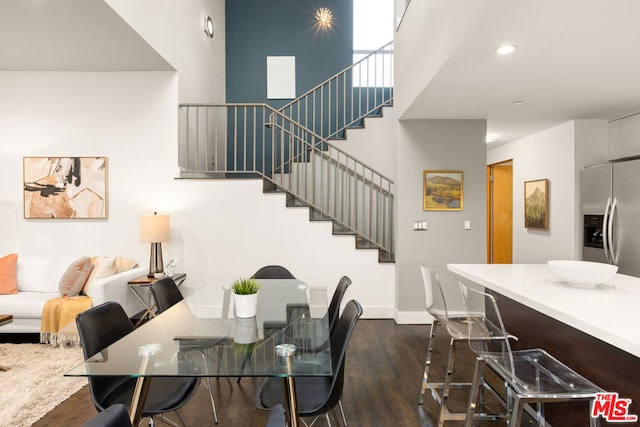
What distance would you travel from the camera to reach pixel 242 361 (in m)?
1.63

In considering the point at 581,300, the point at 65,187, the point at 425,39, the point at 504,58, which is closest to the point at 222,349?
the point at 581,300

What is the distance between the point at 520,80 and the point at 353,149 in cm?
290

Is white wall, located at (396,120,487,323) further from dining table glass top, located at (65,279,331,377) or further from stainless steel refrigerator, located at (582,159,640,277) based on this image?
dining table glass top, located at (65,279,331,377)

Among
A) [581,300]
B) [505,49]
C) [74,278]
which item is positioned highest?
[505,49]

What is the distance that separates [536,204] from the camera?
211 inches

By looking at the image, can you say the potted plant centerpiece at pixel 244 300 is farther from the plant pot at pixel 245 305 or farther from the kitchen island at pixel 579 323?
the kitchen island at pixel 579 323

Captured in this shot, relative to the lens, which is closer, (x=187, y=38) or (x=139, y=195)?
(x=139, y=195)

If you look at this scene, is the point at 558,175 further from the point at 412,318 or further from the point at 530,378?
the point at 530,378

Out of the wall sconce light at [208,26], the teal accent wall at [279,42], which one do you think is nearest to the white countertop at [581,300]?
the wall sconce light at [208,26]

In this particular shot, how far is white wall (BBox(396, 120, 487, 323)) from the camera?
4691 millimetres

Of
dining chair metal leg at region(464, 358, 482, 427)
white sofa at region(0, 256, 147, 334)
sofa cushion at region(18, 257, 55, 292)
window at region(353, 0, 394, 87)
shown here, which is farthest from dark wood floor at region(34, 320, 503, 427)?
window at region(353, 0, 394, 87)

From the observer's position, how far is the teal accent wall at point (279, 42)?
281 inches

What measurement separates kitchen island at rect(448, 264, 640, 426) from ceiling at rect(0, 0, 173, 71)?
3.73 meters

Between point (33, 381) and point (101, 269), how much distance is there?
1387 millimetres
